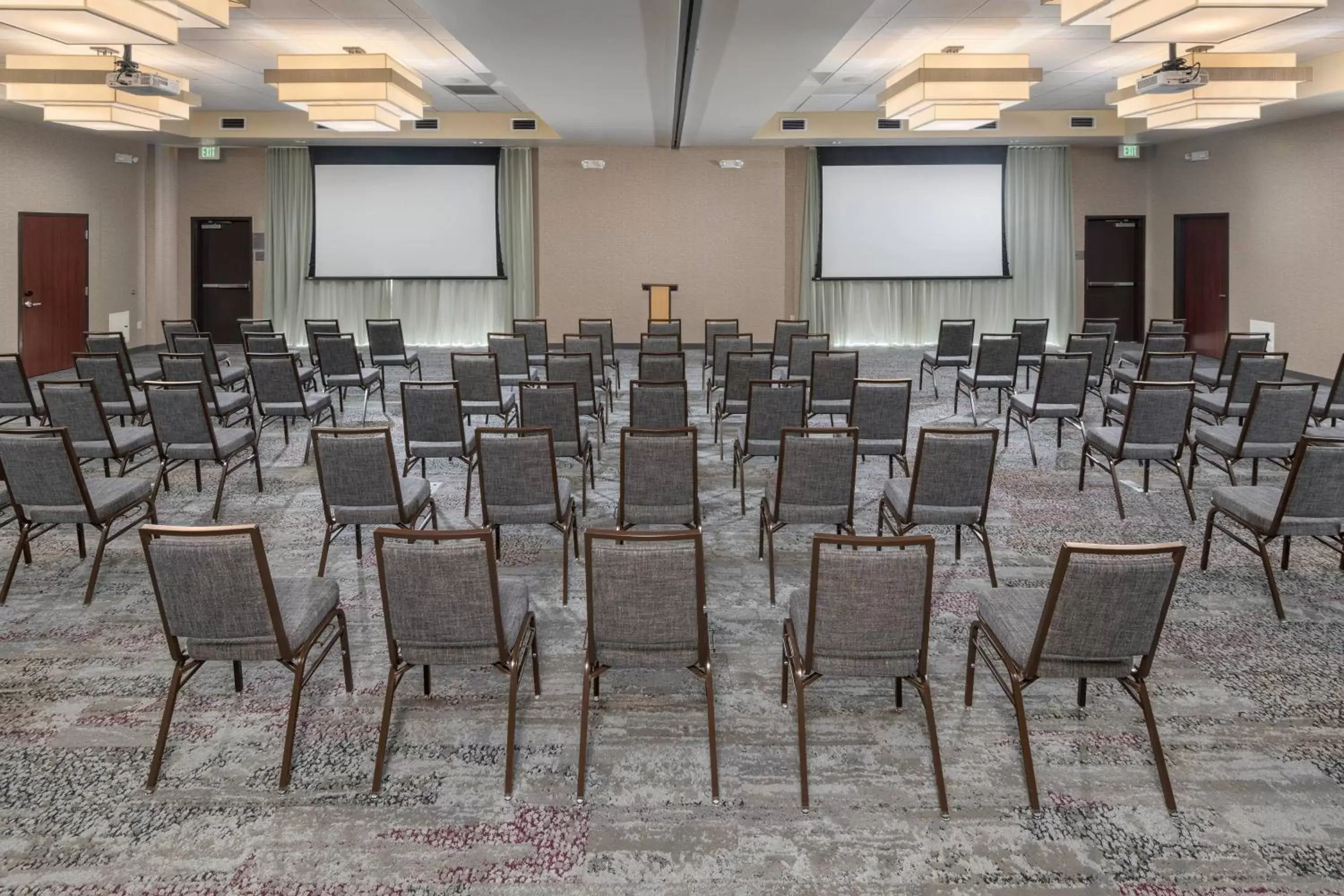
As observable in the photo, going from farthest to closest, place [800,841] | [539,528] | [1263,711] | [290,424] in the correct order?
[290,424] → [539,528] → [1263,711] → [800,841]

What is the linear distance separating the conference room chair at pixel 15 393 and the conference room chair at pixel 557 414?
408cm

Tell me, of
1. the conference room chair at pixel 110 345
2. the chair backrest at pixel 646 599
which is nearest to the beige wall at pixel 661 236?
the conference room chair at pixel 110 345

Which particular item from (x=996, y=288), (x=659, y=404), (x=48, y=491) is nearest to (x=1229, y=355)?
(x=659, y=404)

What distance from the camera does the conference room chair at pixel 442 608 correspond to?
304 cm

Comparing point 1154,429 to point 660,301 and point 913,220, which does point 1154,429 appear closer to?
point 660,301

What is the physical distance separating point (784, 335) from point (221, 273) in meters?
10.5

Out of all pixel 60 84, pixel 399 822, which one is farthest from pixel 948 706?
pixel 60 84

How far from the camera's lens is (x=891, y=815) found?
290cm

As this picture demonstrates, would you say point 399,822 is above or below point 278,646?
below

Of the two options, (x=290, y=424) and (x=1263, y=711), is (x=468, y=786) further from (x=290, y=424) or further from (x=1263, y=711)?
(x=290, y=424)

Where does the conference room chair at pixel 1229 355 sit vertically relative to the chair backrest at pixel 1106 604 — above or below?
above

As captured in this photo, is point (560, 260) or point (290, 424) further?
point (560, 260)

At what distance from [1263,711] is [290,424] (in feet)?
26.9

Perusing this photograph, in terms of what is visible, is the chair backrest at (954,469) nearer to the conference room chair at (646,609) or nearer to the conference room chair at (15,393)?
the conference room chair at (646,609)
